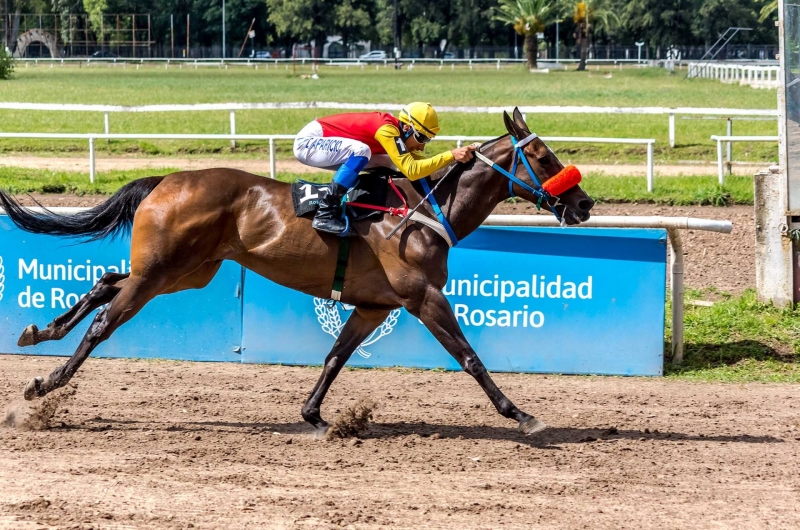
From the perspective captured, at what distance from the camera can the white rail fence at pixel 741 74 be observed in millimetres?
37469

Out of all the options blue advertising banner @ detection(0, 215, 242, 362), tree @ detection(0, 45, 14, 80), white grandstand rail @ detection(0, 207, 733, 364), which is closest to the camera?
white grandstand rail @ detection(0, 207, 733, 364)

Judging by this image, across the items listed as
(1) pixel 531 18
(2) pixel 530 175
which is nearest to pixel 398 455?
(2) pixel 530 175

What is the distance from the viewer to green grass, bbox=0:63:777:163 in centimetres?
1955

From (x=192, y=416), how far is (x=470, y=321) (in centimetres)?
224

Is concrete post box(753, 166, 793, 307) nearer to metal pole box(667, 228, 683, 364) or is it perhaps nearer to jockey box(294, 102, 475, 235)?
metal pole box(667, 228, 683, 364)

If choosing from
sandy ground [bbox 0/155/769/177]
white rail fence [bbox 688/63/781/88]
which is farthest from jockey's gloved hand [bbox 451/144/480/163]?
white rail fence [bbox 688/63/781/88]

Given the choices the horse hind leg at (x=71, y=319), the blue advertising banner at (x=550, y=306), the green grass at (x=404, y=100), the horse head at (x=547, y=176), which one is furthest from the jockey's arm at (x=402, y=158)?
the green grass at (x=404, y=100)

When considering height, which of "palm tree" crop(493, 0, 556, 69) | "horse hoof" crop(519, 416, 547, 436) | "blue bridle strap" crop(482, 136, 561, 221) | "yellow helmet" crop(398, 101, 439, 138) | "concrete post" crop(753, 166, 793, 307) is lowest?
"horse hoof" crop(519, 416, 547, 436)

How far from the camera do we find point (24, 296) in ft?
27.2

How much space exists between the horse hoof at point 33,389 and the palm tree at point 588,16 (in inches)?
2687

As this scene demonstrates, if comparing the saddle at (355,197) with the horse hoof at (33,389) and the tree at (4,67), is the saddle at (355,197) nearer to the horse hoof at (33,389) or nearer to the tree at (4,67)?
Answer: the horse hoof at (33,389)

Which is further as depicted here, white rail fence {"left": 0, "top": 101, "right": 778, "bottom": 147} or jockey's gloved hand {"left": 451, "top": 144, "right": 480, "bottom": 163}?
white rail fence {"left": 0, "top": 101, "right": 778, "bottom": 147}

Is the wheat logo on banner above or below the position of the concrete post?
below

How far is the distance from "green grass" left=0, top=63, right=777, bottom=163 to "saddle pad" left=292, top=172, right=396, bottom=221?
12.7 meters
